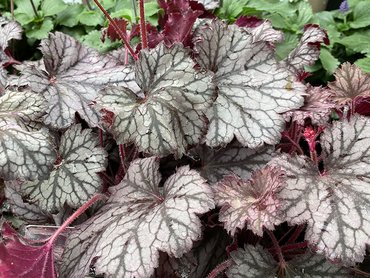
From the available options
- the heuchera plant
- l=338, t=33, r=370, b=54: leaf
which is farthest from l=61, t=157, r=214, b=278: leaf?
l=338, t=33, r=370, b=54: leaf

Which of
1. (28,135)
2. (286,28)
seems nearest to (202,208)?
(28,135)

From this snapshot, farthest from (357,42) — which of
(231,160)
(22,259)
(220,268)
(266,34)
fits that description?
(22,259)

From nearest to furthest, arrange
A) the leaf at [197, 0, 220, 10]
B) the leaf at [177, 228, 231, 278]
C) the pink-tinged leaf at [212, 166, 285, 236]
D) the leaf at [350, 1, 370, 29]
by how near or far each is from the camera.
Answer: the pink-tinged leaf at [212, 166, 285, 236], the leaf at [177, 228, 231, 278], the leaf at [197, 0, 220, 10], the leaf at [350, 1, 370, 29]

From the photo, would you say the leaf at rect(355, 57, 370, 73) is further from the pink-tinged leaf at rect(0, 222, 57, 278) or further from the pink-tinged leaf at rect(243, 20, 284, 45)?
the pink-tinged leaf at rect(0, 222, 57, 278)

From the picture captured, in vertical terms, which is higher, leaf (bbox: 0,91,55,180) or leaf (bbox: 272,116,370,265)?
leaf (bbox: 0,91,55,180)

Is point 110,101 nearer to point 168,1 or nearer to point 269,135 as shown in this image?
point 269,135

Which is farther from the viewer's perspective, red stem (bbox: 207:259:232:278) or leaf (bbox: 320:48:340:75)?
leaf (bbox: 320:48:340:75)
